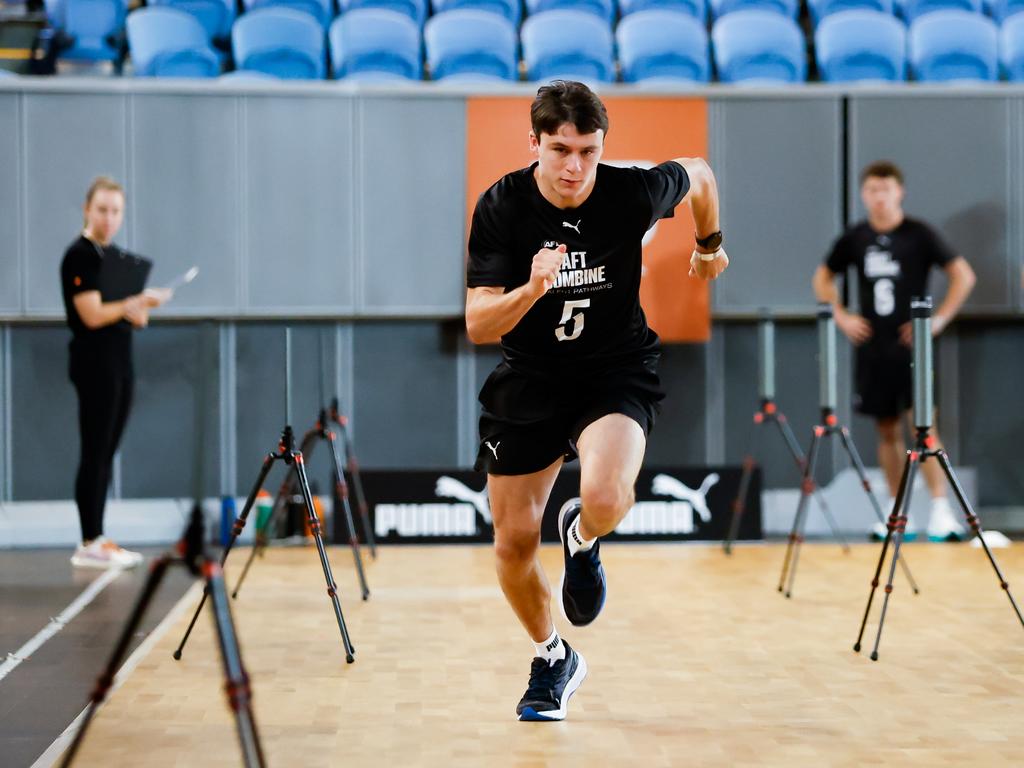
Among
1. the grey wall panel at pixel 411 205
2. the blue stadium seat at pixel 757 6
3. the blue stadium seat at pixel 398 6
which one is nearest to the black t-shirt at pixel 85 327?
the grey wall panel at pixel 411 205

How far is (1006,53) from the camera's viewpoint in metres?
9.10

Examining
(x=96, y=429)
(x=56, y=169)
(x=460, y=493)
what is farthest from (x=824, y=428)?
(x=56, y=169)

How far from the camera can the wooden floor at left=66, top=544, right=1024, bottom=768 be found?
3393 millimetres

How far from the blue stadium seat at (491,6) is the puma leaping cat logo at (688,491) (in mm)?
3796

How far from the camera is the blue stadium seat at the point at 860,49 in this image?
351 inches

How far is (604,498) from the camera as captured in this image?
3438 millimetres

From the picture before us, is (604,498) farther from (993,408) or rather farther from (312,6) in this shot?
(312,6)

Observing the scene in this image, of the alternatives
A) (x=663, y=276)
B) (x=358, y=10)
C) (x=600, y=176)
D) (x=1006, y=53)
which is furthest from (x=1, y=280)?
(x=1006, y=53)

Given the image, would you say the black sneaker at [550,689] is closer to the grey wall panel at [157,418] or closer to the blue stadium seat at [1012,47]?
the grey wall panel at [157,418]

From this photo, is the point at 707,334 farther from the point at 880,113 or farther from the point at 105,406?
the point at 105,406

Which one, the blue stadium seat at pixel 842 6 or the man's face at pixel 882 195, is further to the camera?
the blue stadium seat at pixel 842 6

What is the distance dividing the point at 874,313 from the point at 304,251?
145 inches

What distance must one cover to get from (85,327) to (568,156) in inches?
158

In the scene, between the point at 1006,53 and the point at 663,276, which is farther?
the point at 1006,53
